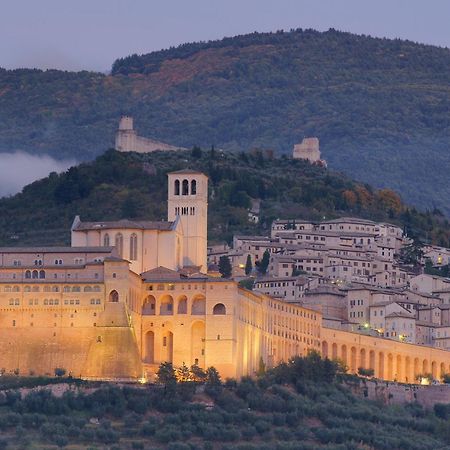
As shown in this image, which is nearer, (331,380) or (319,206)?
(331,380)

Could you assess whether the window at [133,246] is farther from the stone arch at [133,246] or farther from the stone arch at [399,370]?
the stone arch at [399,370]

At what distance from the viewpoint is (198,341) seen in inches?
4486

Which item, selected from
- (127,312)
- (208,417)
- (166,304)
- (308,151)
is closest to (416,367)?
(166,304)

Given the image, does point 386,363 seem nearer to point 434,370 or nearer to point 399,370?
point 399,370

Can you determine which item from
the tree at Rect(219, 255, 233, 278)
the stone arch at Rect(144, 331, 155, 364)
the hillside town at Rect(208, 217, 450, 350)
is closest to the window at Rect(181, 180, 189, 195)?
the hillside town at Rect(208, 217, 450, 350)

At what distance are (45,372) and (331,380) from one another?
13.4 meters

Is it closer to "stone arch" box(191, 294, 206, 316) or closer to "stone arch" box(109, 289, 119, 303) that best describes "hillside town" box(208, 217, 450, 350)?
"stone arch" box(191, 294, 206, 316)

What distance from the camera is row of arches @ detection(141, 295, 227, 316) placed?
11419 centimetres

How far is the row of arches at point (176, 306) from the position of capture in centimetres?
11419

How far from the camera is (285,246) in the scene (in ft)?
472

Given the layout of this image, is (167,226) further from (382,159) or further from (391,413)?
(382,159)

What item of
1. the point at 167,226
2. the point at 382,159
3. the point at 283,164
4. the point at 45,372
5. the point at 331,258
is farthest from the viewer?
the point at 382,159

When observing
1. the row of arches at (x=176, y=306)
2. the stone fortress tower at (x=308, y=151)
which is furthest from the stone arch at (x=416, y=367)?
the stone fortress tower at (x=308, y=151)

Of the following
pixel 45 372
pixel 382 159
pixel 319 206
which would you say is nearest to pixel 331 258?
pixel 319 206
